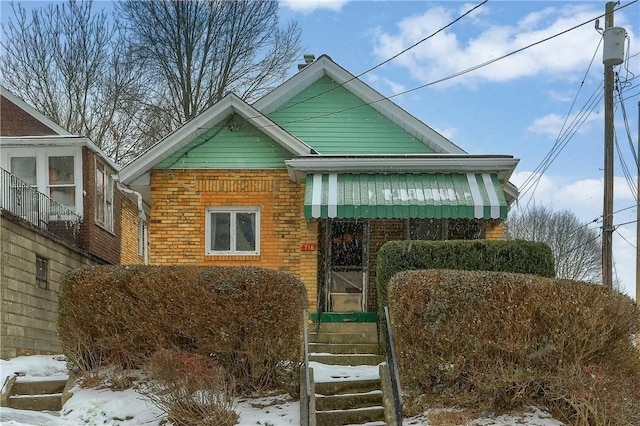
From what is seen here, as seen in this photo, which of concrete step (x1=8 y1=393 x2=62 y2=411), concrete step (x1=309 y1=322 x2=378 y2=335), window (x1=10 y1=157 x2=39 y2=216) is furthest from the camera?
window (x1=10 y1=157 x2=39 y2=216)

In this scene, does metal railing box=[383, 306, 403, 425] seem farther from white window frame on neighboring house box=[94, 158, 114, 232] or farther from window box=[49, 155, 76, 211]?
white window frame on neighboring house box=[94, 158, 114, 232]

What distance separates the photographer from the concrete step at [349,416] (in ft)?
25.2

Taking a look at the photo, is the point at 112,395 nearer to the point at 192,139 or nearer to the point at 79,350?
the point at 79,350

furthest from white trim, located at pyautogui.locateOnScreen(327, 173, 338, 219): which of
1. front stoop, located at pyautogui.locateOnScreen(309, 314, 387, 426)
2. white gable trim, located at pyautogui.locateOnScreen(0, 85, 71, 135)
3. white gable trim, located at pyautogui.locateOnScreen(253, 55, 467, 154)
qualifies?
white gable trim, located at pyautogui.locateOnScreen(0, 85, 71, 135)

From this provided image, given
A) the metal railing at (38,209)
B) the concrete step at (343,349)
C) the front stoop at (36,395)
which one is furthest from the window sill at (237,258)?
the front stoop at (36,395)

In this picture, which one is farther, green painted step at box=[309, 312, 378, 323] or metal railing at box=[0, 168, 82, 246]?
metal railing at box=[0, 168, 82, 246]

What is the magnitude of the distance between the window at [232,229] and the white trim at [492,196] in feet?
14.5

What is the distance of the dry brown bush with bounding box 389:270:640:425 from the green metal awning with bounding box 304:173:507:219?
336 centimetres

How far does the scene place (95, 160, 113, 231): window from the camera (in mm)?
16312

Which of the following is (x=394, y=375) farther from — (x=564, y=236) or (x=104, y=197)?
(x=564, y=236)

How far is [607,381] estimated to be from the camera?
23.6 ft

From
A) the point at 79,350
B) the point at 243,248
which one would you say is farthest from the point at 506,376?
the point at 243,248

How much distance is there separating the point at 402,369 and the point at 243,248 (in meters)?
5.46

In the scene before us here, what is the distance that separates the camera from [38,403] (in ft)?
27.5
